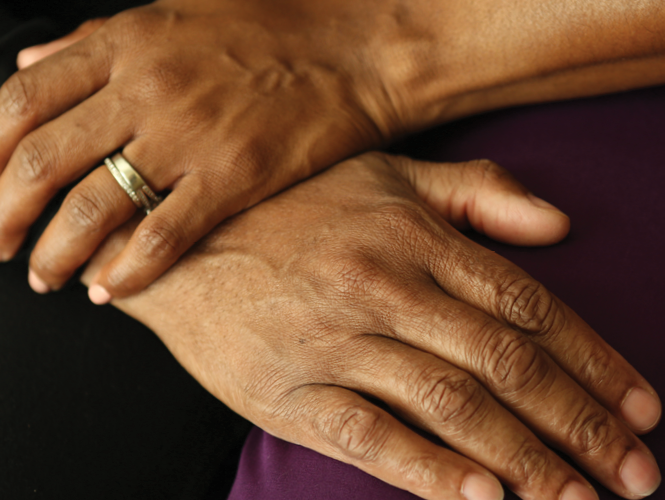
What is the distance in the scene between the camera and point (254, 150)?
2.73ft

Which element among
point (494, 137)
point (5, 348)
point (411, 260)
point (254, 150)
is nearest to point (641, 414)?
point (411, 260)

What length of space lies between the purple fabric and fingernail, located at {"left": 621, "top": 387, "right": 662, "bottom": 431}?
0.03 m

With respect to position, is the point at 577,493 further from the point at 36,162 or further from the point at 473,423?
the point at 36,162

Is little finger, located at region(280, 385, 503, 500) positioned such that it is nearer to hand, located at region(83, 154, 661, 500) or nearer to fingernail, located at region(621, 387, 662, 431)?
hand, located at region(83, 154, 661, 500)

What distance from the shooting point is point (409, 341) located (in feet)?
2.20

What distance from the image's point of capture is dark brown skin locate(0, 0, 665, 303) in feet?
2.64

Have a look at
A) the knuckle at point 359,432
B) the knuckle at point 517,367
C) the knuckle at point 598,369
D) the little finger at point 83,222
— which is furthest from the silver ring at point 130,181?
the knuckle at point 598,369

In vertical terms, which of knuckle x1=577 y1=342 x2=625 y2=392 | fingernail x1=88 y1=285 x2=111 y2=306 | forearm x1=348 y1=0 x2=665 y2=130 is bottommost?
fingernail x1=88 y1=285 x2=111 y2=306

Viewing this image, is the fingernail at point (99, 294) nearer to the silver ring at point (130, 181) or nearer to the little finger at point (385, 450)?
the silver ring at point (130, 181)

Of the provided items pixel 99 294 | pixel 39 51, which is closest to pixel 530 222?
pixel 99 294

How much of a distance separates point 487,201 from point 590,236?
157 mm

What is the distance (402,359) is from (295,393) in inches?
5.8

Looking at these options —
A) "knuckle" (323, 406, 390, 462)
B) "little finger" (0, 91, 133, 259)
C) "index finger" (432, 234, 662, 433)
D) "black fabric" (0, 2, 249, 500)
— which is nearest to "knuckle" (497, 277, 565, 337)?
"index finger" (432, 234, 662, 433)

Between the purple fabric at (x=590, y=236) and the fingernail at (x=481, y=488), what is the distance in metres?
0.04
